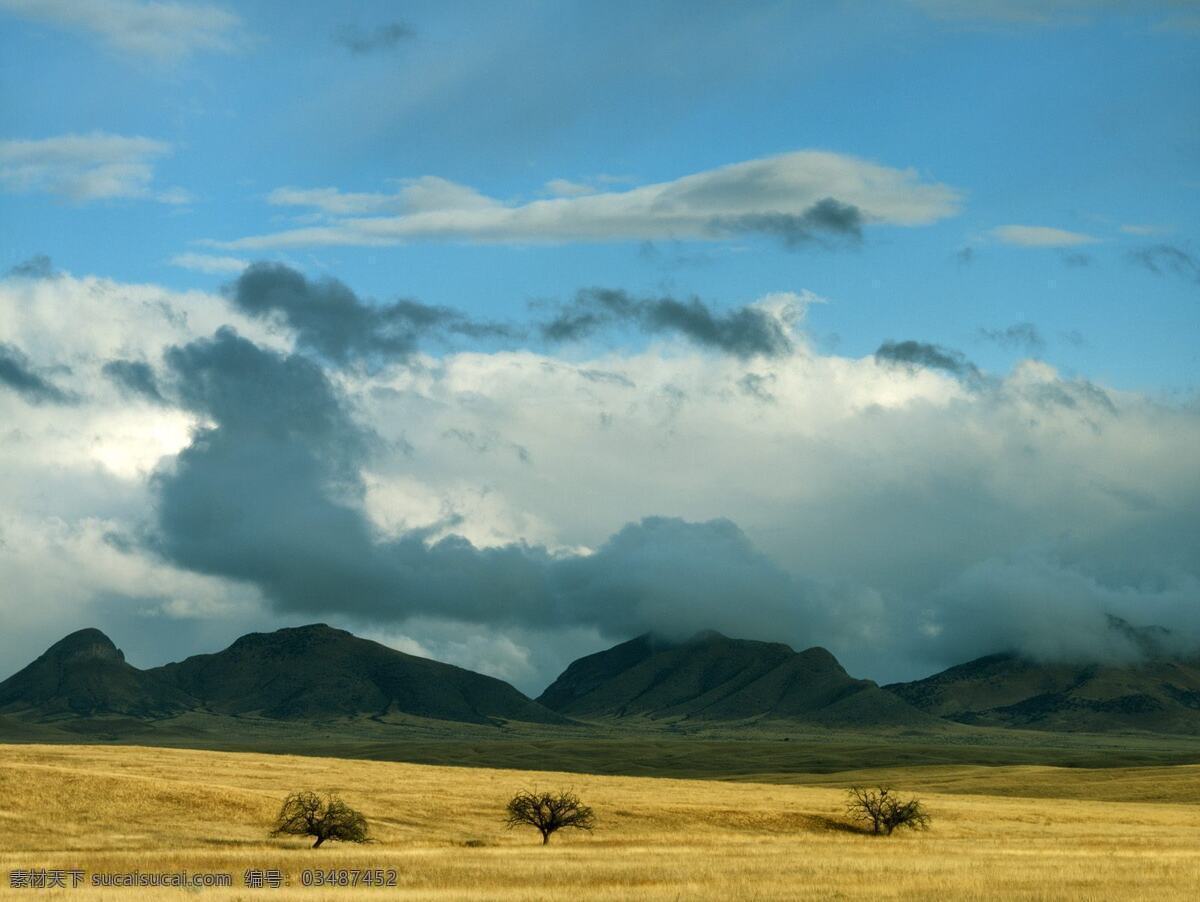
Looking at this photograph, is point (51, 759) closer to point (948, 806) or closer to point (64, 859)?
point (64, 859)

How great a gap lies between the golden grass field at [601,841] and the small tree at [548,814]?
94 centimetres

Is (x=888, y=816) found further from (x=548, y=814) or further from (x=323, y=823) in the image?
(x=323, y=823)

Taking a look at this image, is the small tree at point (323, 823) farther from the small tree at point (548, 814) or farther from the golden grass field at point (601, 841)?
the small tree at point (548, 814)

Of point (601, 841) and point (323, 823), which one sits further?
point (601, 841)

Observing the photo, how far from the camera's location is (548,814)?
7850 centimetres

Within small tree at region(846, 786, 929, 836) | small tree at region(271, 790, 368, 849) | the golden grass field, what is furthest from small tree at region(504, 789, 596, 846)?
small tree at region(846, 786, 929, 836)

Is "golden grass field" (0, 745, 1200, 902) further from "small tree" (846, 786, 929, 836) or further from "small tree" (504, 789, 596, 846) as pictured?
"small tree" (846, 786, 929, 836)

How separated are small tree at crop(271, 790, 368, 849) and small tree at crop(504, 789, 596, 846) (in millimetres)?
8201

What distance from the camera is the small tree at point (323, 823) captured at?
238ft

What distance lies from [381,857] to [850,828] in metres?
31.8

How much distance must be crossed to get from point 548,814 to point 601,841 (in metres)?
3.57

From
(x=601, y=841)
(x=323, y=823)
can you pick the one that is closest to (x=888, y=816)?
(x=601, y=841)

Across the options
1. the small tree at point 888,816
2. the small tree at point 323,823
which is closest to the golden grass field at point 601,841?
the small tree at point 323,823

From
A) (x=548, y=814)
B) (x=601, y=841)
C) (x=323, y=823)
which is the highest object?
(x=548, y=814)
